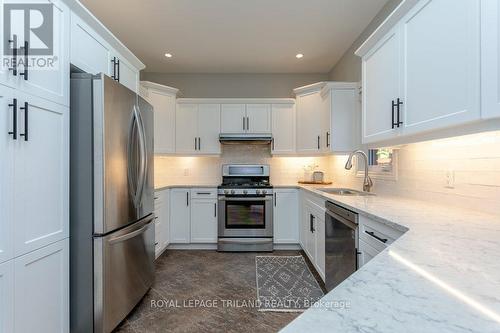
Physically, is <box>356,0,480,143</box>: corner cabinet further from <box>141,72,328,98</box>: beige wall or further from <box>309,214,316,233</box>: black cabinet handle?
<box>141,72,328,98</box>: beige wall

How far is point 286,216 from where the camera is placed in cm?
365

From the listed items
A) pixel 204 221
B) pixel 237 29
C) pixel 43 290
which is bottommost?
pixel 204 221

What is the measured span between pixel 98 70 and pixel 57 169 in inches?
34.7

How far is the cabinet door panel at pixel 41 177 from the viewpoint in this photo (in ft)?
4.21

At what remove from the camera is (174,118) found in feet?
12.9

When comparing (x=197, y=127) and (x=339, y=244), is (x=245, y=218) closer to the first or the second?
(x=197, y=127)

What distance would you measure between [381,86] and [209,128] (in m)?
2.62

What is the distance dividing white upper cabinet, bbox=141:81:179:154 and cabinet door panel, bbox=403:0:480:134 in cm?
313

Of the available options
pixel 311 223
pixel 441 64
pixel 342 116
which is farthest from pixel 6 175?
pixel 342 116

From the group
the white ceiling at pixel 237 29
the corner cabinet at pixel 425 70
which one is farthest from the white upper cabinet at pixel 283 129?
the corner cabinet at pixel 425 70

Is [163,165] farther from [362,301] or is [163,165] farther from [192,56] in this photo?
[362,301]

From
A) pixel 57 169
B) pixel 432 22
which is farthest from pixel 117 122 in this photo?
pixel 432 22

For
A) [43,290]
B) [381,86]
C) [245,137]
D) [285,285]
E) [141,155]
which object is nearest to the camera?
[43,290]

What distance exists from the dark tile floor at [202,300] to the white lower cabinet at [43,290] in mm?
527
